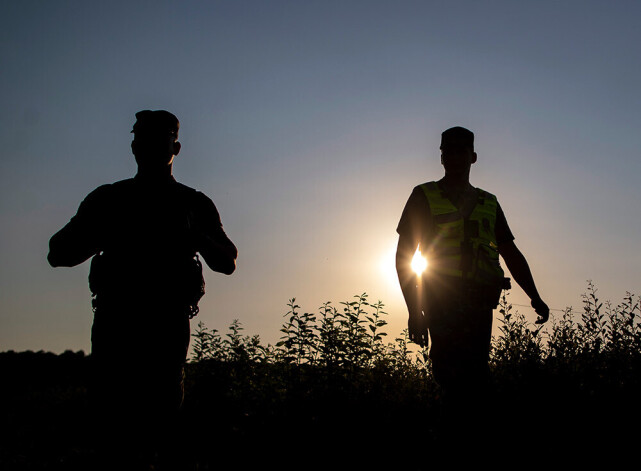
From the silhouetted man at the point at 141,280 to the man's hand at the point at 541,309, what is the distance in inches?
112

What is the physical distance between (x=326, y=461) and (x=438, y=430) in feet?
3.58

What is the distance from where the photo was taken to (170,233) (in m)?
3.65

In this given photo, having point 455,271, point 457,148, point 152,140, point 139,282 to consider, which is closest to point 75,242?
point 139,282

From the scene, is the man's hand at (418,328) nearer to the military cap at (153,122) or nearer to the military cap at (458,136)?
the military cap at (458,136)

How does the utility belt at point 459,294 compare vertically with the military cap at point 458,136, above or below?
below

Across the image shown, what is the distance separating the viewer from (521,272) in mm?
5395

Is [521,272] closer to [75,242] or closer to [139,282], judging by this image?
[139,282]

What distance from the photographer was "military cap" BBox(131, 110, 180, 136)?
12.5 feet

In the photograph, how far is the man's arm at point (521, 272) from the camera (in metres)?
5.33

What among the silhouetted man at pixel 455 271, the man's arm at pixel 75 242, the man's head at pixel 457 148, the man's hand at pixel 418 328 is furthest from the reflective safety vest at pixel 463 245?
the man's arm at pixel 75 242

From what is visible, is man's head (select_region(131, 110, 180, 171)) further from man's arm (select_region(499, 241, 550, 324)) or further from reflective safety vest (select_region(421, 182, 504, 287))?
man's arm (select_region(499, 241, 550, 324))

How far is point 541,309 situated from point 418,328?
123 cm

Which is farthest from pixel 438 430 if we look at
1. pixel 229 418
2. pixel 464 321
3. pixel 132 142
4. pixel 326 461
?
pixel 132 142

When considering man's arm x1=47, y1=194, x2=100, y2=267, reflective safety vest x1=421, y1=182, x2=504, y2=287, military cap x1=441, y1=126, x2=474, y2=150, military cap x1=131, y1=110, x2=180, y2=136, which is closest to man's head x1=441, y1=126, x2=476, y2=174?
military cap x1=441, y1=126, x2=474, y2=150
